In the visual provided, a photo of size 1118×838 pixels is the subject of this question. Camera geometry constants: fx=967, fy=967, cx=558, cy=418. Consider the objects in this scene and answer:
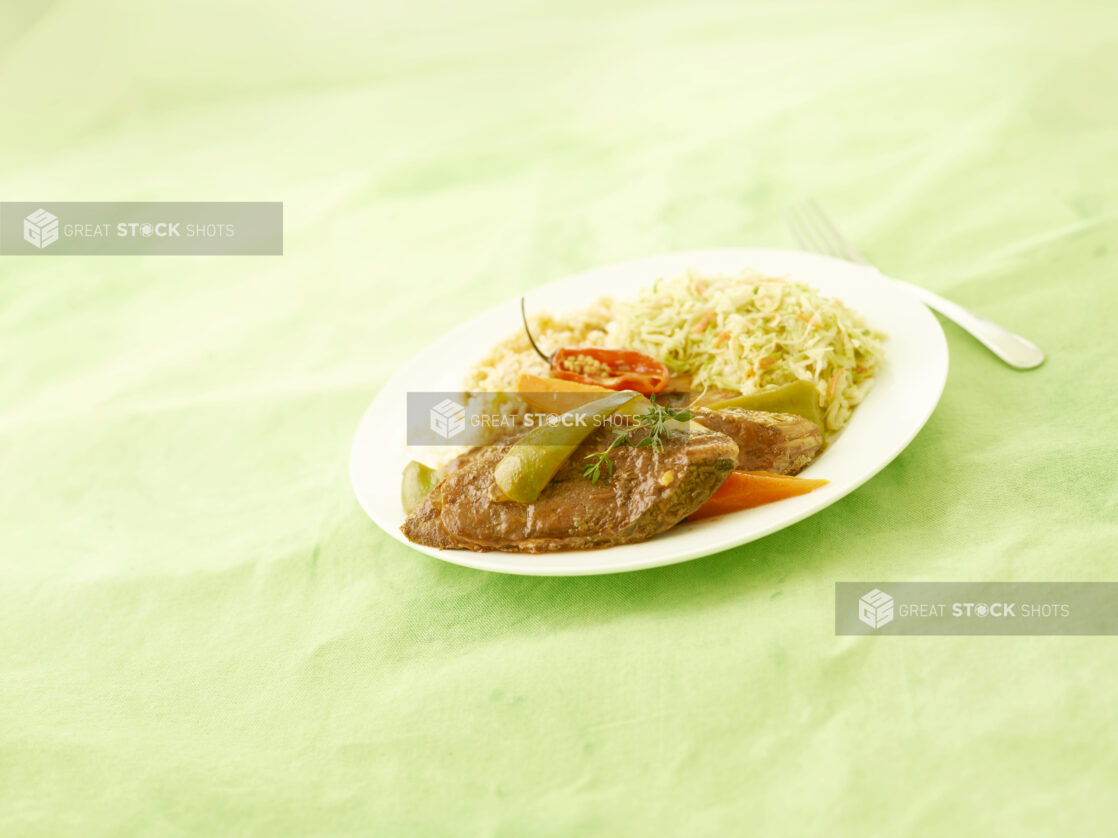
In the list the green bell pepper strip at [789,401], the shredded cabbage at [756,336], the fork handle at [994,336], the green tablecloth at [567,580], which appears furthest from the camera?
the fork handle at [994,336]

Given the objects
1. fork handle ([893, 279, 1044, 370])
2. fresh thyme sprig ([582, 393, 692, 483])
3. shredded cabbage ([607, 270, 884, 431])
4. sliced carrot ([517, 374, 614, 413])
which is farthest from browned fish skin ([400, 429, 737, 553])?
fork handle ([893, 279, 1044, 370])

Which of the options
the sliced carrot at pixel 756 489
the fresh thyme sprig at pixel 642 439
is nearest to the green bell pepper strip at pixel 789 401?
the fresh thyme sprig at pixel 642 439

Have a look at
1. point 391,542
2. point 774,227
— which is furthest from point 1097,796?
point 774,227

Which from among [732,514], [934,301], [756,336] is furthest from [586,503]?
[934,301]

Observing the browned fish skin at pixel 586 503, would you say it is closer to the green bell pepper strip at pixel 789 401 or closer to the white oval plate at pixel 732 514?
the white oval plate at pixel 732 514

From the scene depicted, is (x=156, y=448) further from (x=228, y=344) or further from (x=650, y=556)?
(x=650, y=556)

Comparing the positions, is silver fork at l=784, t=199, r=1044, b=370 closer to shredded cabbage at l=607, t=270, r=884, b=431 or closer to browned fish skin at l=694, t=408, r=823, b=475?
shredded cabbage at l=607, t=270, r=884, b=431
